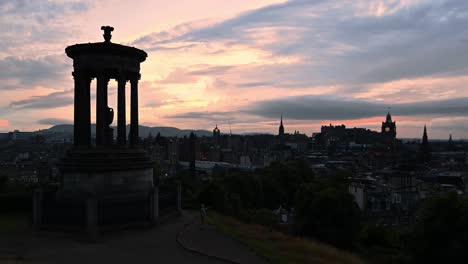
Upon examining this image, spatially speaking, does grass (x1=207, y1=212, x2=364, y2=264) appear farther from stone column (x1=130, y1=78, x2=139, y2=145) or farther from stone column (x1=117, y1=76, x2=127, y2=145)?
stone column (x1=117, y1=76, x2=127, y2=145)

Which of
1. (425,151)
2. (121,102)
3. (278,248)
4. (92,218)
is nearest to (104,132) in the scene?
(121,102)

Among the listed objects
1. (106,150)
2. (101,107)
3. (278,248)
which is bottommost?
(278,248)

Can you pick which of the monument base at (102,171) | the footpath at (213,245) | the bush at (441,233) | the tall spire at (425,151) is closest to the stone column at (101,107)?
the monument base at (102,171)

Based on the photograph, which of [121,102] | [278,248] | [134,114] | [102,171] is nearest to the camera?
[278,248]

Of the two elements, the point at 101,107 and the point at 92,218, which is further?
the point at 101,107

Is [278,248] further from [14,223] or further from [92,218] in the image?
[14,223]

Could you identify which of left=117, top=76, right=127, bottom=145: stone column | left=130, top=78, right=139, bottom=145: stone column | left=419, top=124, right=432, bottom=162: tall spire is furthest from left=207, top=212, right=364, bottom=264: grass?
left=419, top=124, right=432, bottom=162: tall spire

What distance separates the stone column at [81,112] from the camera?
24562mm

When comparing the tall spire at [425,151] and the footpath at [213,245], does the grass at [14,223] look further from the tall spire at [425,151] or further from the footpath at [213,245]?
the tall spire at [425,151]

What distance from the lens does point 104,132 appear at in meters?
24.7

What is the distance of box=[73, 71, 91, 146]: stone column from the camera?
24.6 meters

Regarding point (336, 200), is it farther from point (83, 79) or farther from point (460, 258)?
point (83, 79)

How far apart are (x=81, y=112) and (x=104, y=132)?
166cm

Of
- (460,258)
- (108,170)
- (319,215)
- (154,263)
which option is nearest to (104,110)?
(108,170)
